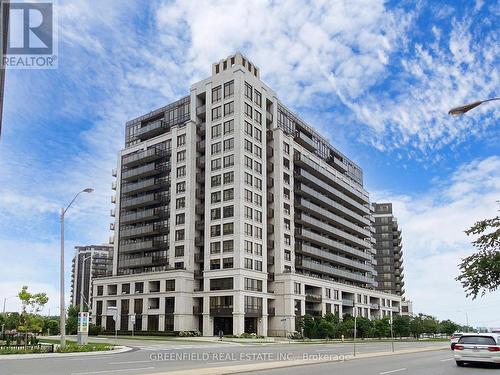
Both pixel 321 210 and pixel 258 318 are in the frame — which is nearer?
pixel 258 318

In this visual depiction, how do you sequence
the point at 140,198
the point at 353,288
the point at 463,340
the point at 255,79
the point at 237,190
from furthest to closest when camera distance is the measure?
1. the point at 353,288
2. the point at 140,198
3. the point at 255,79
4. the point at 237,190
5. the point at 463,340

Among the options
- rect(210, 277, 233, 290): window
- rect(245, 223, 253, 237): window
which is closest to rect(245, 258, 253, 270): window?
rect(210, 277, 233, 290): window

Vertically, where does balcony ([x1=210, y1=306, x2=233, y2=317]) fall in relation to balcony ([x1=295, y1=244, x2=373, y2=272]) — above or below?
below

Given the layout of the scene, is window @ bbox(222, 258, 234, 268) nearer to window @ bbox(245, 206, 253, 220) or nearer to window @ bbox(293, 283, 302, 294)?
window @ bbox(245, 206, 253, 220)

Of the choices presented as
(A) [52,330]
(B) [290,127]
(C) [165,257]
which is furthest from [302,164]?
(A) [52,330]

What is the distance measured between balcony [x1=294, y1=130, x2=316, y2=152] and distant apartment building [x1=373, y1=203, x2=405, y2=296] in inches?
2872

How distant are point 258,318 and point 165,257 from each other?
756 inches

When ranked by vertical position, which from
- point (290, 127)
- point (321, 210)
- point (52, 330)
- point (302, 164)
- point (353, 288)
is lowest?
point (52, 330)

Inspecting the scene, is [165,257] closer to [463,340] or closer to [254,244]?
[254,244]

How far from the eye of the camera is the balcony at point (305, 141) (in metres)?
98.2

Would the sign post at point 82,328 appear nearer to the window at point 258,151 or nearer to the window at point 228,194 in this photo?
the window at point 228,194

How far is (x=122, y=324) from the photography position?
290ft

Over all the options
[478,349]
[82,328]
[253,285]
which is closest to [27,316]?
[82,328]

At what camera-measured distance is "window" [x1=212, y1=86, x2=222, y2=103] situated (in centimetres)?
8506
